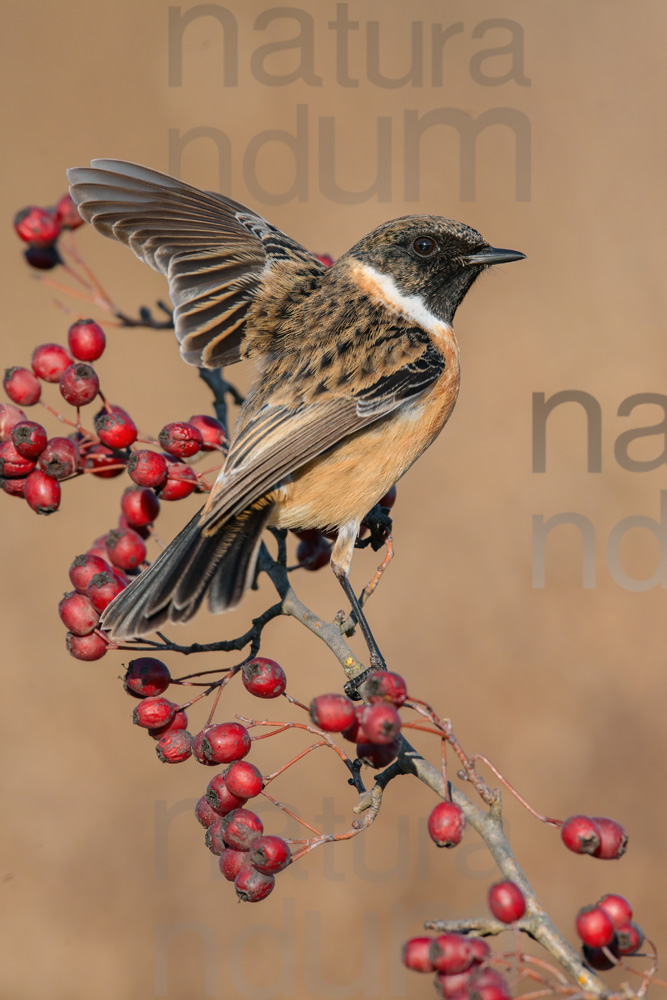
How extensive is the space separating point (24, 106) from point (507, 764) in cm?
771

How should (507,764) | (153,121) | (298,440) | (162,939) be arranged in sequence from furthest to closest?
(153,121)
(507,764)
(162,939)
(298,440)

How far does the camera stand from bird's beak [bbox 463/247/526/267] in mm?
4652

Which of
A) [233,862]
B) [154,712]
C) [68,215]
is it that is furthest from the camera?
[68,215]

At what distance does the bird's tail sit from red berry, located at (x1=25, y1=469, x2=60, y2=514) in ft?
1.42

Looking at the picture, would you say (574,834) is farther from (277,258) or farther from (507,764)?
(507,764)

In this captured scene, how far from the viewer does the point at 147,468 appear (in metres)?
3.57

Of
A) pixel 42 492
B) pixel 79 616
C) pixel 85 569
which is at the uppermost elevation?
pixel 42 492

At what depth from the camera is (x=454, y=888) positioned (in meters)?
6.97

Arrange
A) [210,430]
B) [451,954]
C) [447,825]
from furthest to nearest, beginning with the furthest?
[210,430] < [447,825] < [451,954]

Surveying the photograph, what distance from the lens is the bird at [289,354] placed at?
3732mm

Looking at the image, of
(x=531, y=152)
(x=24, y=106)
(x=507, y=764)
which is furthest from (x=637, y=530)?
(x=24, y=106)

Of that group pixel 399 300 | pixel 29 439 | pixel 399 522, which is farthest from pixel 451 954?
pixel 399 522

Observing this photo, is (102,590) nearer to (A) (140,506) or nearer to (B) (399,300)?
(A) (140,506)

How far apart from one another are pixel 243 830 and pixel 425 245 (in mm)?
2920
